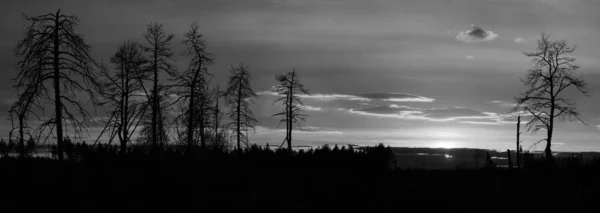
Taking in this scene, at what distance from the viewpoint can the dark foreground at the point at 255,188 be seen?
1449cm

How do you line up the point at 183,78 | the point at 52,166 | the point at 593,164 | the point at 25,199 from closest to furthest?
the point at 25,199, the point at 52,166, the point at 593,164, the point at 183,78

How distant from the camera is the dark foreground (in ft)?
47.5

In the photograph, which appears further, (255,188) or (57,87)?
(57,87)

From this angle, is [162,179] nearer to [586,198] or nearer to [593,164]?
[586,198]

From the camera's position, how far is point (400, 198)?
1703 centimetres

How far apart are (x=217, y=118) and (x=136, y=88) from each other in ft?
55.6

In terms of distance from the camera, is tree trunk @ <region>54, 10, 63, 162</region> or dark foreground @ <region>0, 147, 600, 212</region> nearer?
dark foreground @ <region>0, 147, 600, 212</region>

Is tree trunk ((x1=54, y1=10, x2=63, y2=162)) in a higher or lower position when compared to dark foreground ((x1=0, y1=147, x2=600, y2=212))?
higher

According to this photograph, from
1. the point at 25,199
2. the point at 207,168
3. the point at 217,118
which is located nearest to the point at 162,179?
the point at 207,168

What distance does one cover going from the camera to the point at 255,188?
1653 cm

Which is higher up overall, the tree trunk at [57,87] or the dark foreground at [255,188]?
the tree trunk at [57,87]

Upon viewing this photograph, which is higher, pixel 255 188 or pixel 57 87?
pixel 57 87

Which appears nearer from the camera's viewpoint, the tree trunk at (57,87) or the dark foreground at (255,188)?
the dark foreground at (255,188)

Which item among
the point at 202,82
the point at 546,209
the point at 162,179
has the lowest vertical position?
the point at 546,209
